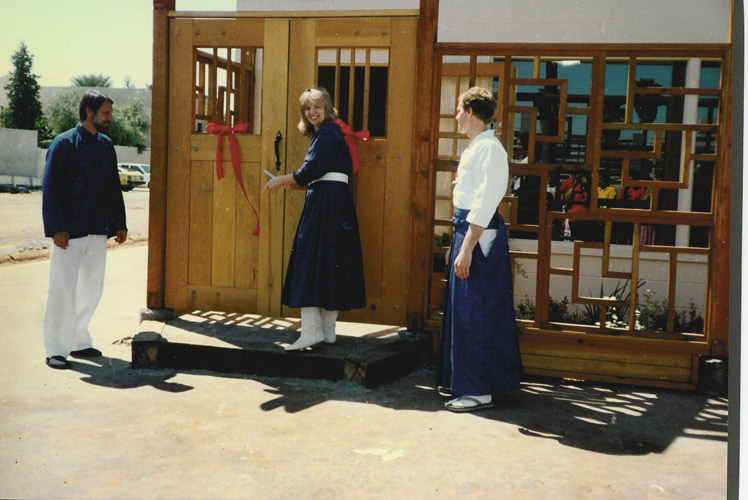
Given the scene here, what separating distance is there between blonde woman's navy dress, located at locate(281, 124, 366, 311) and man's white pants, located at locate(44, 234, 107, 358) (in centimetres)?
134

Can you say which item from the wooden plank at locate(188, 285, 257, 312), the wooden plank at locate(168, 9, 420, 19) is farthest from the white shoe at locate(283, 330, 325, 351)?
the wooden plank at locate(168, 9, 420, 19)

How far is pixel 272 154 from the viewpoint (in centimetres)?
520

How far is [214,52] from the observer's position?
5.29 meters

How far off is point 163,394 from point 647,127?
335cm

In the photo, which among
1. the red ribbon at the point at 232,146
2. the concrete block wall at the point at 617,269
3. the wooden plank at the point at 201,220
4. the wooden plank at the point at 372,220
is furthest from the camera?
the concrete block wall at the point at 617,269

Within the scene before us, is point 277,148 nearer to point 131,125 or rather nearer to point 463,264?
point 131,125

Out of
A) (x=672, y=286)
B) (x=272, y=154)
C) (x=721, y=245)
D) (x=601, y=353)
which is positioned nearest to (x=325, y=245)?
(x=272, y=154)

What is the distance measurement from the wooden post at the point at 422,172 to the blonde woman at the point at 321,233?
0.48m

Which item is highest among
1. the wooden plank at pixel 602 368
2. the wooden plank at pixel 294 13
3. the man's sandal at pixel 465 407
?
the wooden plank at pixel 294 13

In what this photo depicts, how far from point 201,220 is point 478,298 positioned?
239 centimetres

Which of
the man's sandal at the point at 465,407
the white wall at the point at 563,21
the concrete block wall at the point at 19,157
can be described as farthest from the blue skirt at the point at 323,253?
the white wall at the point at 563,21

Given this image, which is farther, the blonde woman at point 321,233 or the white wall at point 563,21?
the white wall at point 563,21

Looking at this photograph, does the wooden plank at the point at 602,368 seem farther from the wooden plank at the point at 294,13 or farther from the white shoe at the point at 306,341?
the wooden plank at the point at 294,13

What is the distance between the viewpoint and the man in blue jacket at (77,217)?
4.51 m
